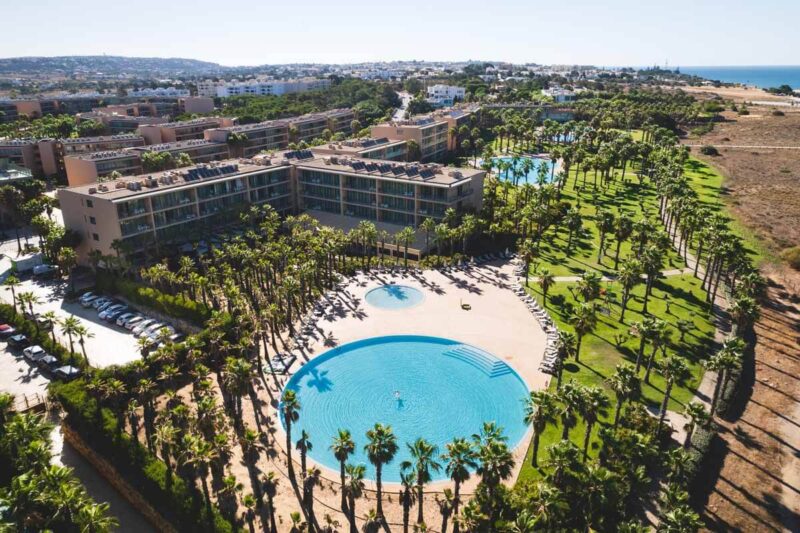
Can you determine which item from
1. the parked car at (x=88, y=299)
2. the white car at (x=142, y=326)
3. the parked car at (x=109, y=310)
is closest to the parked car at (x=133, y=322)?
the white car at (x=142, y=326)

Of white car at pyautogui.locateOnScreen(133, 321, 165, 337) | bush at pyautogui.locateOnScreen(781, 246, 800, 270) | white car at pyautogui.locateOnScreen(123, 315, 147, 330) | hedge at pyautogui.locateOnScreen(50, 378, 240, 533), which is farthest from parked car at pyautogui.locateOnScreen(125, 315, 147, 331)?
bush at pyautogui.locateOnScreen(781, 246, 800, 270)

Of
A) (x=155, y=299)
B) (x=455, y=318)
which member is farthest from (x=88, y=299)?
(x=455, y=318)

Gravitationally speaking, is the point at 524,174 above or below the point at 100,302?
above

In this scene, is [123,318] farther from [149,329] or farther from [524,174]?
[524,174]

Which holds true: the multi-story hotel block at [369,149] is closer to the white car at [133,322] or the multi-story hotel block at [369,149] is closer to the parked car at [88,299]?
the parked car at [88,299]

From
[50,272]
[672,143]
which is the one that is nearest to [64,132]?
[50,272]

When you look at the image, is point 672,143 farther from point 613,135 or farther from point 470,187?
point 470,187
